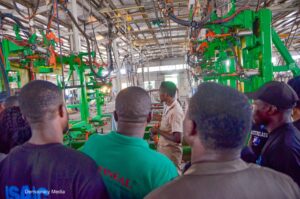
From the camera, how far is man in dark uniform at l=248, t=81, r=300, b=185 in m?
1.42

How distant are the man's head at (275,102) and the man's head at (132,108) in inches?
35.9

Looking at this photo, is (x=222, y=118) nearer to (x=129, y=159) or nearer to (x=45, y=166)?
(x=129, y=159)

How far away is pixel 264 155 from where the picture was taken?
1.58m

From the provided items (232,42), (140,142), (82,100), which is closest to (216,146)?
(140,142)

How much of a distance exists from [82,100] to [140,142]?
5603mm

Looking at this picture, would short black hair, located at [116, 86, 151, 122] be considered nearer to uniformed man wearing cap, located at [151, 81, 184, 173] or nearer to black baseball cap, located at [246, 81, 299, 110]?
black baseball cap, located at [246, 81, 299, 110]

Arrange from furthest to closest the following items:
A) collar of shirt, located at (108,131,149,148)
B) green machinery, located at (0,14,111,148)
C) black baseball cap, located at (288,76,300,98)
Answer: green machinery, located at (0,14,111,148) → black baseball cap, located at (288,76,300,98) → collar of shirt, located at (108,131,149,148)

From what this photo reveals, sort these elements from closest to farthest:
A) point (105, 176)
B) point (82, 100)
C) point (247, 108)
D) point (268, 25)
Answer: point (247, 108)
point (105, 176)
point (268, 25)
point (82, 100)

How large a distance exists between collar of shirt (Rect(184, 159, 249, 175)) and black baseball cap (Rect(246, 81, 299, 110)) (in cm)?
104

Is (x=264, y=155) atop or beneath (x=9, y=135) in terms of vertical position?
beneath

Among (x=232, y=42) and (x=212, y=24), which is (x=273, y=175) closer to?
(x=212, y=24)

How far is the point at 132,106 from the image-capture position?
1.47m

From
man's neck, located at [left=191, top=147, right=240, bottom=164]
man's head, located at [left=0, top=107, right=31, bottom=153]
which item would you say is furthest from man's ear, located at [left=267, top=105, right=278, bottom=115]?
man's head, located at [left=0, top=107, right=31, bottom=153]

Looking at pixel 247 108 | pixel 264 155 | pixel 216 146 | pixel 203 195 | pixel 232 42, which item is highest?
pixel 232 42
